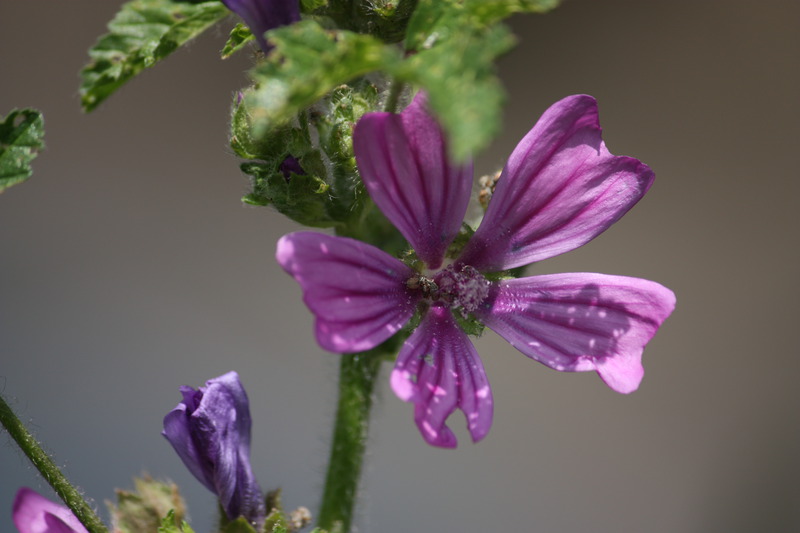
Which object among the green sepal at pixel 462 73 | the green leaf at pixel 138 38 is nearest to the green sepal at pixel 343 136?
the green leaf at pixel 138 38

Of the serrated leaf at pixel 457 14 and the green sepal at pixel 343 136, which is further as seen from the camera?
the green sepal at pixel 343 136

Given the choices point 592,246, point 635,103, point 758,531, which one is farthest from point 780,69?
point 758,531

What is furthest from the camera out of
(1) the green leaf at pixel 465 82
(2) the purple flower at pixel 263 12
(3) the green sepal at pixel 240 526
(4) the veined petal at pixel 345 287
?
(3) the green sepal at pixel 240 526

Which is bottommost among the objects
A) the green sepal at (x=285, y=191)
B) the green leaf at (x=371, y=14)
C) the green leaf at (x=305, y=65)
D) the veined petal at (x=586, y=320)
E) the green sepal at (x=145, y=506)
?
the veined petal at (x=586, y=320)

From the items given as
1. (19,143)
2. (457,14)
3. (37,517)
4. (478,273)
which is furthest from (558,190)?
(37,517)

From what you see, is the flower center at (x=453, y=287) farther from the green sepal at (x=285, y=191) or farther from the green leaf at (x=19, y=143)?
the green leaf at (x=19, y=143)

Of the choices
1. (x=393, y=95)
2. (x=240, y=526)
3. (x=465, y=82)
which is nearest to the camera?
(x=465, y=82)

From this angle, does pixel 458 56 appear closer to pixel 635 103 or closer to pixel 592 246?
pixel 592 246

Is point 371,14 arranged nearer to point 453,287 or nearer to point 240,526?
point 453,287
